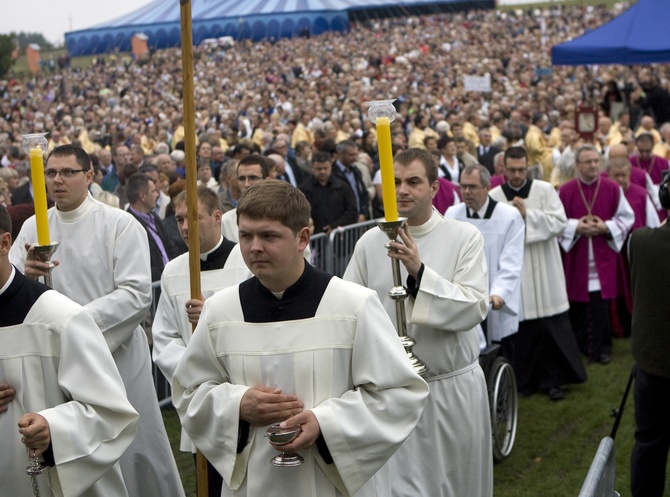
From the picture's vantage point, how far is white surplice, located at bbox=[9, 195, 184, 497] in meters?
5.09

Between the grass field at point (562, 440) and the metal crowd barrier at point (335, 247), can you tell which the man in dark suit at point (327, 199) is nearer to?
the metal crowd barrier at point (335, 247)

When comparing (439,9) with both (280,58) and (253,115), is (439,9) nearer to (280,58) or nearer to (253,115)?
(280,58)

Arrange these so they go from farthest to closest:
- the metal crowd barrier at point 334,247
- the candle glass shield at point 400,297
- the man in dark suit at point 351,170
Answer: the man in dark suit at point 351,170
the metal crowd barrier at point 334,247
the candle glass shield at point 400,297

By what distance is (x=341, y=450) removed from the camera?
10.5 feet

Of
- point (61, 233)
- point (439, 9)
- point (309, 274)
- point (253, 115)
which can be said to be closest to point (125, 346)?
point (61, 233)

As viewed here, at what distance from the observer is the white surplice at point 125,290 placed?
5090 mm

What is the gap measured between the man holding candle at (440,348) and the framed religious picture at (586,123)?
10809 mm

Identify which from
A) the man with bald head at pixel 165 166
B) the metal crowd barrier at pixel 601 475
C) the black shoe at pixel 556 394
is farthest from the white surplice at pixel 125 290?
the man with bald head at pixel 165 166

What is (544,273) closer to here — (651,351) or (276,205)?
(651,351)

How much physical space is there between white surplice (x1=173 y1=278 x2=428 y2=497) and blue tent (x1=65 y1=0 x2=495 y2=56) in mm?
37700

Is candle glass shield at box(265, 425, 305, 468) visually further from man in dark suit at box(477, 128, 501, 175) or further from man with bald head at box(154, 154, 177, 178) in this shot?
man in dark suit at box(477, 128, 501, 175)

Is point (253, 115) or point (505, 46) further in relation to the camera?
point (505, 46)

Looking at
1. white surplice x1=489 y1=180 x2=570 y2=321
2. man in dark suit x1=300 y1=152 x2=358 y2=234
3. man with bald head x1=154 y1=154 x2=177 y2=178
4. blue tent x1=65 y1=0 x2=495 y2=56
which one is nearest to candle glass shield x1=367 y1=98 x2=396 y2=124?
white surplice x1=489 y1=180 x2=570 y2=321

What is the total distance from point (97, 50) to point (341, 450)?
4912 cm
